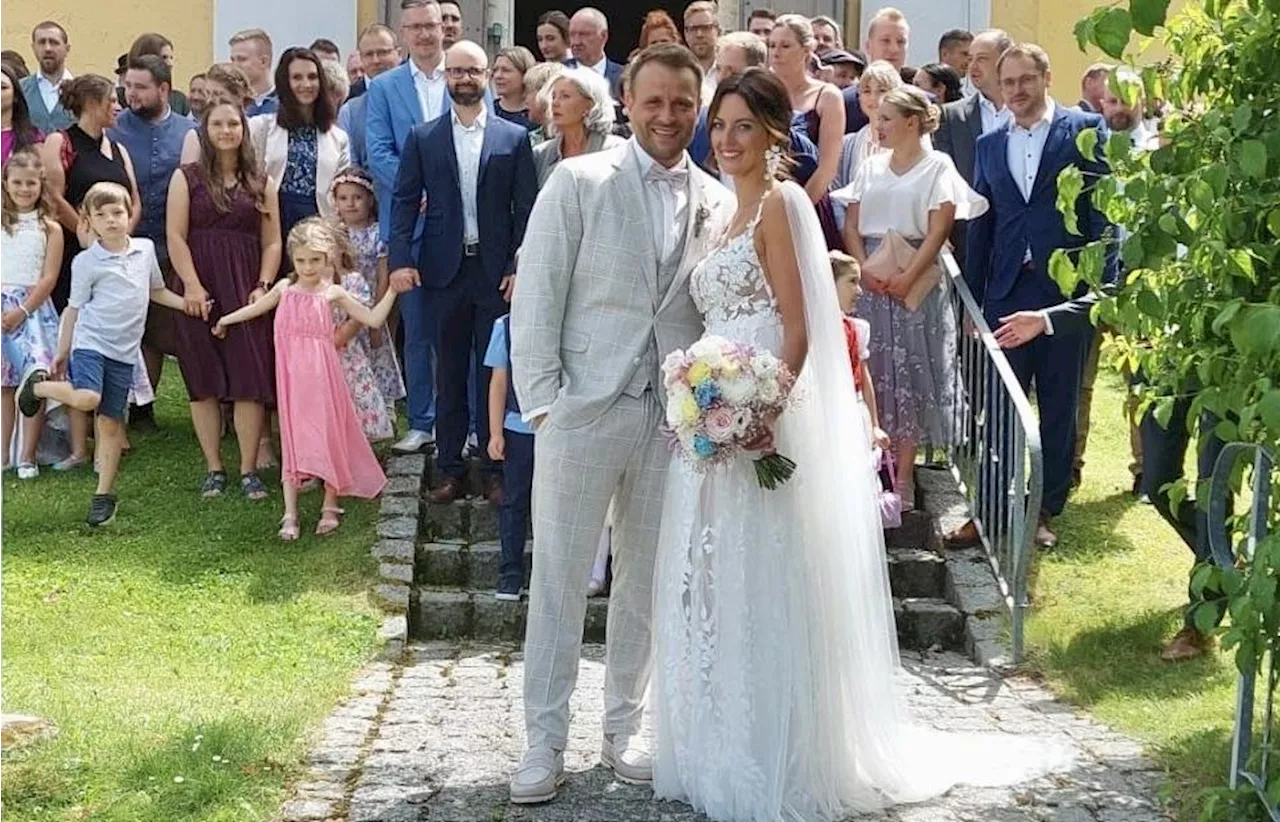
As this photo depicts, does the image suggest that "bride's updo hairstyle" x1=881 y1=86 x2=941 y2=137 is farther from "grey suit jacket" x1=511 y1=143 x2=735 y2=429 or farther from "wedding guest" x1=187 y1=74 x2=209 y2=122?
"wedding guest" x1=187 y1=74 x2=209 y2=122

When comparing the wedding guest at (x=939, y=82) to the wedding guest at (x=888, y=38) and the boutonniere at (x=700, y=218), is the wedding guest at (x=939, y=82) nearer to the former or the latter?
the wedding guest at (x=888, y=38)

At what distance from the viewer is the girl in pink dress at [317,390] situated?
9.09 meters

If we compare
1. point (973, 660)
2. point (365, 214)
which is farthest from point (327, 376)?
point (973, 660)

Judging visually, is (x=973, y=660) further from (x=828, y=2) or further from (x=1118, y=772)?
(x=828, y=2)

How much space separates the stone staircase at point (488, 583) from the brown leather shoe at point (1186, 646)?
99cm

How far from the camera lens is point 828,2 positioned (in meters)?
14.9

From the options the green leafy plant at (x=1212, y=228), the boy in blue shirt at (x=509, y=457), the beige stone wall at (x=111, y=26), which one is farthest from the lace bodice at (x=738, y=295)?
the beige stone wall at (x=111, y=26)

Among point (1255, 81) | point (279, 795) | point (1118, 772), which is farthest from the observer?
point (1118, 772)

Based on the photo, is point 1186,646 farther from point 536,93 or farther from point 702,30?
point 702,30

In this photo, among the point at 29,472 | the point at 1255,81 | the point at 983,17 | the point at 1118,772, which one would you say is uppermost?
the point at 983,17

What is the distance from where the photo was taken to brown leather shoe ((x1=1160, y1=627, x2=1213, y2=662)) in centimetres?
741

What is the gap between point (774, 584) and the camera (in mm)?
5766

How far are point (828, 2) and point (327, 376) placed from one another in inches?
277

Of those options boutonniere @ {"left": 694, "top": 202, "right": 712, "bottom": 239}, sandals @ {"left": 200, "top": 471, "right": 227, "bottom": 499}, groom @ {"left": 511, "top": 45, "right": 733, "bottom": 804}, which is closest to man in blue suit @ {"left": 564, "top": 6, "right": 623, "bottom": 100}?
sandals @ {"left": 200, "top": 471, "right": 227, "bottom": 499}
